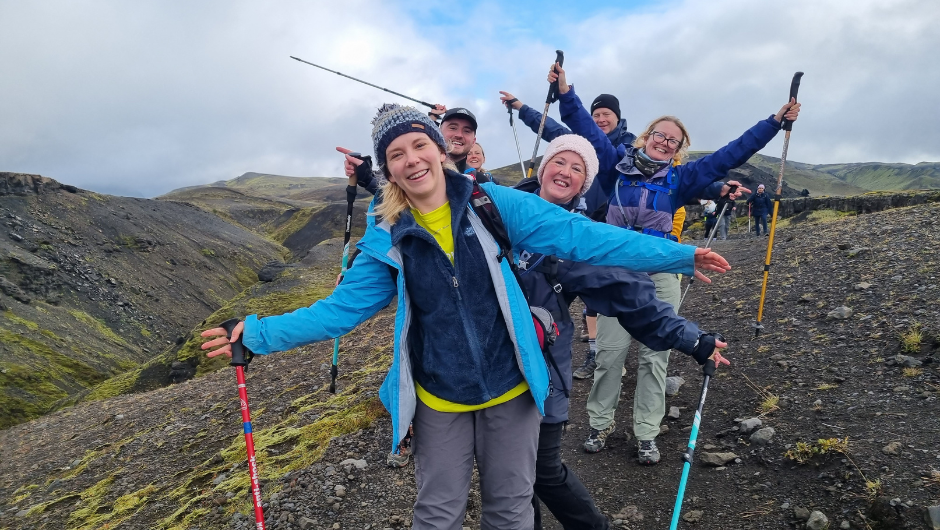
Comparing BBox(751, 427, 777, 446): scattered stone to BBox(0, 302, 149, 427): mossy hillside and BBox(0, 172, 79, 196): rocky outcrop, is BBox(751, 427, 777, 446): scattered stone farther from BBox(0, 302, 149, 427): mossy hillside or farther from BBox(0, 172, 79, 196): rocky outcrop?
BBox(0, 172, 79, 196): rocky outcrop

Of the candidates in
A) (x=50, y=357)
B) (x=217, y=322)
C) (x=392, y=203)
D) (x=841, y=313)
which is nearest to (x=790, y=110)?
(x=841, y=313)

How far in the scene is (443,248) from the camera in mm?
3344

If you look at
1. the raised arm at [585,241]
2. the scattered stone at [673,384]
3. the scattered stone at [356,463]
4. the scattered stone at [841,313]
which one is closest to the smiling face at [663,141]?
the raised arm at [585,241]

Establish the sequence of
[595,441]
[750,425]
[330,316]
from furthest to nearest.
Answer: [595,441] < [750,425] < [330,316]

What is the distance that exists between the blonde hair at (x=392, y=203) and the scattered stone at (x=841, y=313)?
293 inches

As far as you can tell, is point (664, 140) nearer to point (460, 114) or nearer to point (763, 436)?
point (460, 114)

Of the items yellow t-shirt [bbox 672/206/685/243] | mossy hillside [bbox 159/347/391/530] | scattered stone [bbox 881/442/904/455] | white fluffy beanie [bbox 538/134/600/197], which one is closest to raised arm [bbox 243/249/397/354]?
white fluffy beanie [bbox 538/134/600/197]

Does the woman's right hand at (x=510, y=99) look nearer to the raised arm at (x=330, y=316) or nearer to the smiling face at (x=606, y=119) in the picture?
the smiling face at (x=606, y=119)

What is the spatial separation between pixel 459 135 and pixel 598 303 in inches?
138

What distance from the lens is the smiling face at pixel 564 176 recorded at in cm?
439

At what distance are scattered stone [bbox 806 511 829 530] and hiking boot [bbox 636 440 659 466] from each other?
65.9 inches

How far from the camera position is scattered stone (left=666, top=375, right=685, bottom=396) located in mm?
7395

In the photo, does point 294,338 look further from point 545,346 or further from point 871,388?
point 871,388

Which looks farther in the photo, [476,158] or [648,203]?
[476,158]
